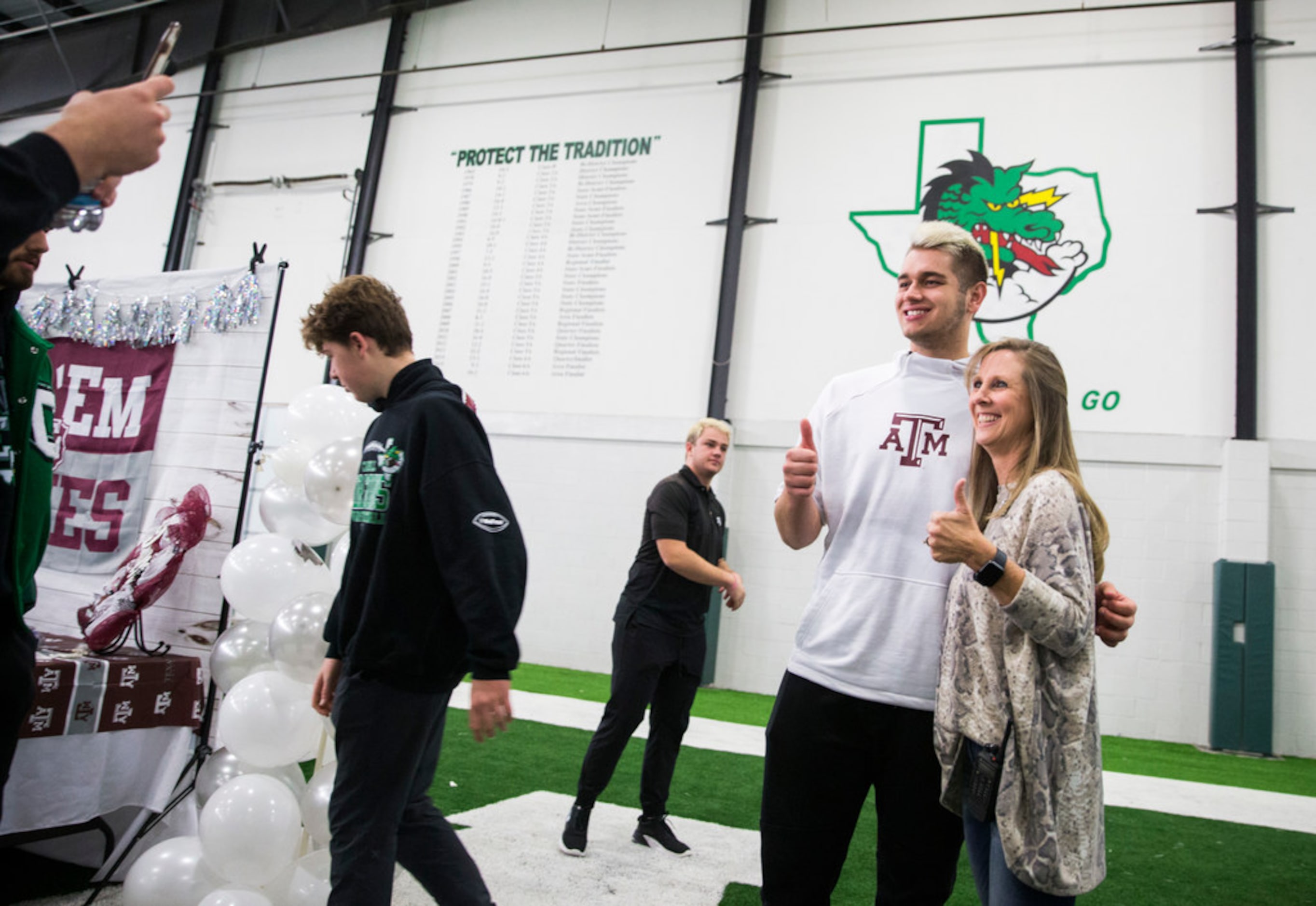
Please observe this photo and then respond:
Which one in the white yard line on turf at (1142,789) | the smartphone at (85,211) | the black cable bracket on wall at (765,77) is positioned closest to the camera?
the smartphone at (85,211)

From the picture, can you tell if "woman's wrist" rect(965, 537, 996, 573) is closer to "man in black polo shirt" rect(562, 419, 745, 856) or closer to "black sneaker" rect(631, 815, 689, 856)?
"man in black polo shirt" rect(562, 419, 745, 856)

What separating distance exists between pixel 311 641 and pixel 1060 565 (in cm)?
188

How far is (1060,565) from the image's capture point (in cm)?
134

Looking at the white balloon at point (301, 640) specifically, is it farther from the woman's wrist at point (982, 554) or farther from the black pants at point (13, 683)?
the woman's wrist at point (982, 554)

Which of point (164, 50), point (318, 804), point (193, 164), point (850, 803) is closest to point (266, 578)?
point (318, 804)

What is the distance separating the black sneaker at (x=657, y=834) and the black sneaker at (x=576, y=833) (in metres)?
0.22

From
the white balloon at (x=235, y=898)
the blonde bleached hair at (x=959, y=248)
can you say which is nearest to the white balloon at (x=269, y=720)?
the white balloon at (x=235, y=898)

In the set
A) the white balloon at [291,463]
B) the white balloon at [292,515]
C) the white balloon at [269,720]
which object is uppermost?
the white balloon at [291,463]

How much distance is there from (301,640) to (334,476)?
452 millimetres

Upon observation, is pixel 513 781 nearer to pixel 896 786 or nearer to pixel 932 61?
pixel 896 786

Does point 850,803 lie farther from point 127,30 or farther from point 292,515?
point 127,30

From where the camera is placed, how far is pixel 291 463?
2.74m

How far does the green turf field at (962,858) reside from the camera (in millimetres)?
3080

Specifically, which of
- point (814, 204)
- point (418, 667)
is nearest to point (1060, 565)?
point (418, 667)
